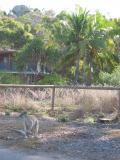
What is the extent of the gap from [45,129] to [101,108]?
5859mm

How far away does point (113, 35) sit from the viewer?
47969 millimetres

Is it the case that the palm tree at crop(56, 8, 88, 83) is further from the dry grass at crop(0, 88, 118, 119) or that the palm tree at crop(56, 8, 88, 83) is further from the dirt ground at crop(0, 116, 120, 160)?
the dirt ground at crop(0, 116, 120, 160)

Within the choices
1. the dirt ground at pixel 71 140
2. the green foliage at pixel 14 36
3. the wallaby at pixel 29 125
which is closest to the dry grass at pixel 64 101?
the dirt ground at pixel 71 140

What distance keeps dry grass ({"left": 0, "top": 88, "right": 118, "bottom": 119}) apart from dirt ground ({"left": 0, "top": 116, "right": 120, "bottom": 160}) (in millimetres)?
4243

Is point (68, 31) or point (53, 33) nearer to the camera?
point (68, 31)

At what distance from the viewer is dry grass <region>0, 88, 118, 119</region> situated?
1903 centimetres

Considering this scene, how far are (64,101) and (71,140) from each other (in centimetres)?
843

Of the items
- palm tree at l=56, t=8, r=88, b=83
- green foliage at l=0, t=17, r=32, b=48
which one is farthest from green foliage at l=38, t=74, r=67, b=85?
green foliage at l=0, t=17, r=32, b=48

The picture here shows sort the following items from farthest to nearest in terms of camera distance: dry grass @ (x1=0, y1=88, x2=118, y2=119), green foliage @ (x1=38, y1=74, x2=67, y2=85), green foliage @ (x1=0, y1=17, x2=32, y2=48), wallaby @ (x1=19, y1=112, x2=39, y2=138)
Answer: green foliage @ (x1=0, y1=17, x2=32, y2=48), green foliage @ (x1=38, y1=74, x2=67, y2=85), dry grass @ (x1=0, y1=88, x2=118, y2=119), wallaby @ (x1=19, y1=112, x2=39, y2=138)

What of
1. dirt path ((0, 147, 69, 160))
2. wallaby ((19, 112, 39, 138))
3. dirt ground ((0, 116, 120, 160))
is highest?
wallaby ((19, 112, 39, 138))

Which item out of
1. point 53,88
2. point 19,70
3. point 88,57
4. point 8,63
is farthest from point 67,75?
point 53,88

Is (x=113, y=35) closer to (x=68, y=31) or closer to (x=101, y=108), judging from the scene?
(x=68, y=31)

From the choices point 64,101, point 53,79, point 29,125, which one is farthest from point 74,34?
point 29,125

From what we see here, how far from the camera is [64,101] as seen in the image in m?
20.4
